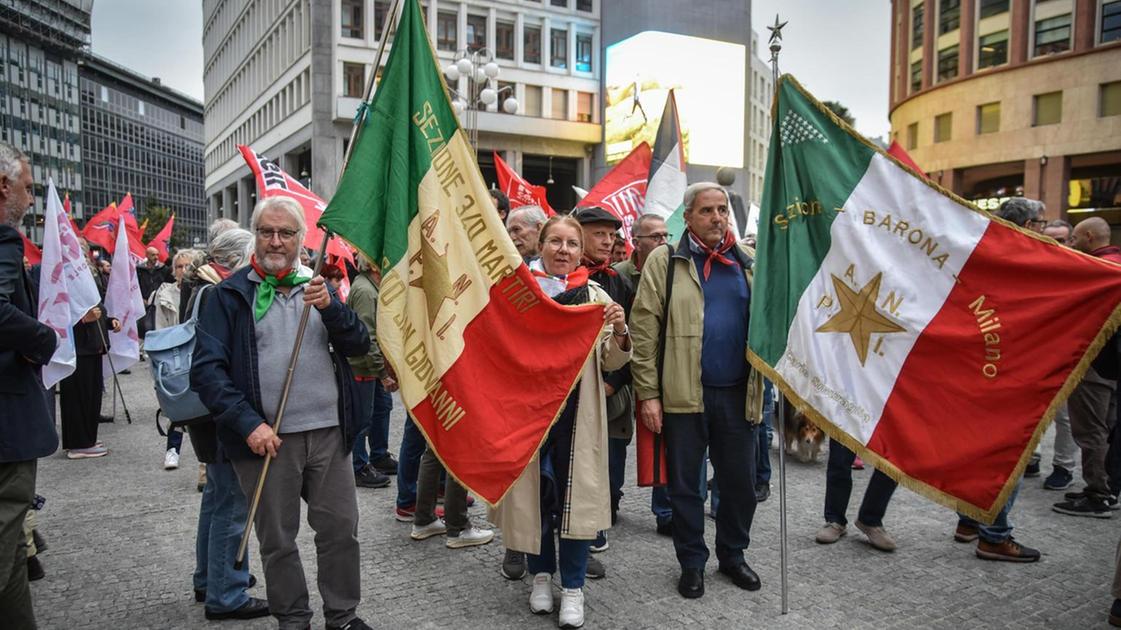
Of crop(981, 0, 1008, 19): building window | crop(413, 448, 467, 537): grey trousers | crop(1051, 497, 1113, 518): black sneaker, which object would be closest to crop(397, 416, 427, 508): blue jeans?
crop(413, 448, 467, 537): grey trousers

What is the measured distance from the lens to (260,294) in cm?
336

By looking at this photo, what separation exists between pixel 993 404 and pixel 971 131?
136 feet

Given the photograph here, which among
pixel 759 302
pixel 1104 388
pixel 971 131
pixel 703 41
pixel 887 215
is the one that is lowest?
pixel 1104 388

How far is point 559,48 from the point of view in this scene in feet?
160

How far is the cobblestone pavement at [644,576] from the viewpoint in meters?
3.90

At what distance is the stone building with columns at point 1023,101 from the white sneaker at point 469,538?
117 feet

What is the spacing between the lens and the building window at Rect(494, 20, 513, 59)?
47312mm

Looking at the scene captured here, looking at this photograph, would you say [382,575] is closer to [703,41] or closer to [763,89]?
[703,41]

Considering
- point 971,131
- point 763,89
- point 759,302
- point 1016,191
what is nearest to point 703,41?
point 971,131

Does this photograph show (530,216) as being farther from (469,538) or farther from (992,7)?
(992,7)

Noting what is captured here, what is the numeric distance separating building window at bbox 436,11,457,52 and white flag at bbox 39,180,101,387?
138 feet

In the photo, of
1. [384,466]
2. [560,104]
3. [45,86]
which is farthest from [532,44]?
[45,86]

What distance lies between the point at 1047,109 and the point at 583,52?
2656 cm

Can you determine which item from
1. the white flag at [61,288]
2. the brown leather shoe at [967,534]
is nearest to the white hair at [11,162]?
the white flag at [61,288]
